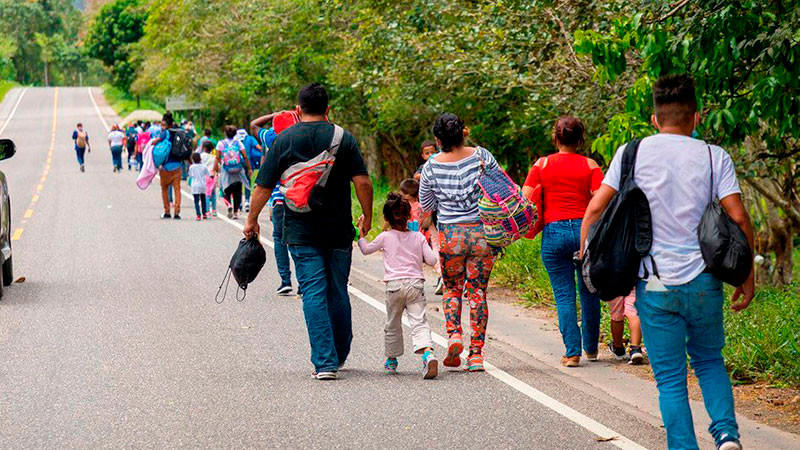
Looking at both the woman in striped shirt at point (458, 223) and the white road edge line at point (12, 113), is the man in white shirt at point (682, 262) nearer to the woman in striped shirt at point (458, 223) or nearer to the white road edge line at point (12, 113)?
the woman in striped shirt at point (458, 223)

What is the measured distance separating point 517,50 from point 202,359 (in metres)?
7.12

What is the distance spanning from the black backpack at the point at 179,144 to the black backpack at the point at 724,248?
52.6 feet

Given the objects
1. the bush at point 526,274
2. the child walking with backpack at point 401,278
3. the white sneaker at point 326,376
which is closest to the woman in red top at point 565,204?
the child walking with backpack at point 401,278

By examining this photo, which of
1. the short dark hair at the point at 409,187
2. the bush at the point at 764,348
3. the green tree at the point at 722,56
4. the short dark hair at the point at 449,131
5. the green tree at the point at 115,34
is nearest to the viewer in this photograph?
the green tree at the point at 722,56

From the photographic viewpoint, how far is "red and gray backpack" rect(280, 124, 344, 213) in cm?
738

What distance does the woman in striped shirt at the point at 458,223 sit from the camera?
7656 mm

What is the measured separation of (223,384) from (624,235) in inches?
132

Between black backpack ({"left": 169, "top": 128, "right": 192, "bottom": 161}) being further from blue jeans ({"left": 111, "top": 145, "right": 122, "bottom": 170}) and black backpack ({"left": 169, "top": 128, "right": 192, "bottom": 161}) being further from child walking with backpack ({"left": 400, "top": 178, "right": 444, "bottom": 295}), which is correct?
blue jeans ({"left": 111, "top": 145, "right": 122, "bottom": 170})

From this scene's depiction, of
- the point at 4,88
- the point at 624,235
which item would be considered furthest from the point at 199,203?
the point at 4,88

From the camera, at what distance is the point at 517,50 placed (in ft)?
45.7

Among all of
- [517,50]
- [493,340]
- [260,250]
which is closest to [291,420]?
[260,250]

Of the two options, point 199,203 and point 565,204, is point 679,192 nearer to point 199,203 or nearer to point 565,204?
point 565,204

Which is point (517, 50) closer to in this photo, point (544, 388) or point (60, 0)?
point (544, 388)

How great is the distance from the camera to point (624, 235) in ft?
16.6
